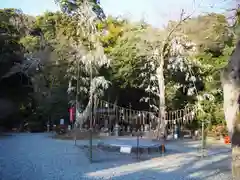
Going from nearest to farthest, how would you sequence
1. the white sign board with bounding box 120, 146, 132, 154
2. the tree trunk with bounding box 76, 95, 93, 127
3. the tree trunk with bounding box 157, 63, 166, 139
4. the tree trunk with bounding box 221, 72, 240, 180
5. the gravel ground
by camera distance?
1. the tree trunk with bounding box 221, 72, 240, 180
2. the gravel ground
3. the white sign board with bounding box 120, 146, 132, 154
4. the tree trunk with bounding box 157, 63, 166, 139
5. the tree trunk with bounding box 76, 95, 93, 127

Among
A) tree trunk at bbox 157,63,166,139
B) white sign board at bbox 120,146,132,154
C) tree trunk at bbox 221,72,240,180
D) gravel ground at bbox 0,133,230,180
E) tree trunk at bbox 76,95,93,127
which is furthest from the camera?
tree trunk at bbox 76,95,93,127

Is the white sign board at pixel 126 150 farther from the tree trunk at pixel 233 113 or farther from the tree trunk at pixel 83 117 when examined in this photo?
the tree trunk at pixel 233 113

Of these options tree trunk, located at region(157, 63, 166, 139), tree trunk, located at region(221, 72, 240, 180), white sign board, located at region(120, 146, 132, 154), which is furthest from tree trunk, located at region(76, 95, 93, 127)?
tree trunk, located at region(221, 72, 240, 180)

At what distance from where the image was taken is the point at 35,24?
70.5 ft

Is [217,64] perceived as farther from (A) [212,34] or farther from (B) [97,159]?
(B) [97,159]

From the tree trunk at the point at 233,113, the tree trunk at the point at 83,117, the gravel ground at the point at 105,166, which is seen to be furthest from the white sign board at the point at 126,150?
the tree trunk at the point at 233,113

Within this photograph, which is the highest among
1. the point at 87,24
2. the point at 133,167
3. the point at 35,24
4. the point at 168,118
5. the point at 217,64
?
the point at 35,24

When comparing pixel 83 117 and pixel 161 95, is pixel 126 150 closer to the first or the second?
pixel 161 95

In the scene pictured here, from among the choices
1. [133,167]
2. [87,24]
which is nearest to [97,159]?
[133,167]

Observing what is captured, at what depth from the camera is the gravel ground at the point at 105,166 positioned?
19.4 ft

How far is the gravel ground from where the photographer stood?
19.4 feet

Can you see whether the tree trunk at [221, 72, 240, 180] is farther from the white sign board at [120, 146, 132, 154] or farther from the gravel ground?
the white sign board at [120, 146, 132, 154]

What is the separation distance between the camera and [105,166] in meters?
6.98

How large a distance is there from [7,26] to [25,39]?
4.55 metres
